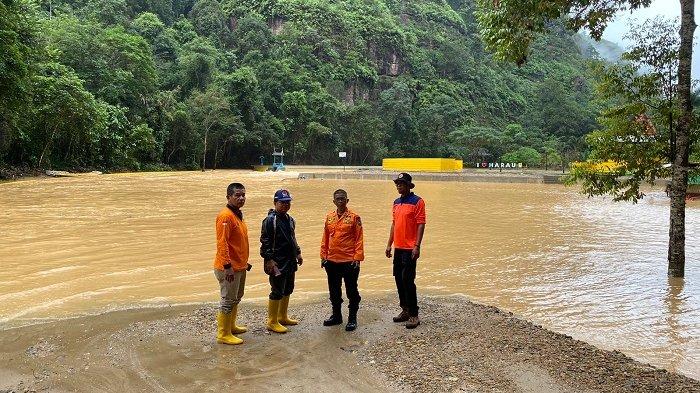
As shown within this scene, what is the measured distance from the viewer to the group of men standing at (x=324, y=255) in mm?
4586

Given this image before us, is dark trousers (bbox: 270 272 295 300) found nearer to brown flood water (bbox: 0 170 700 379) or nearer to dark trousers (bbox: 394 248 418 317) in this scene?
dark trousers (bbox: 394 248 418 317)

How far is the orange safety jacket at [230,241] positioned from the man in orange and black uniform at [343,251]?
886 mm

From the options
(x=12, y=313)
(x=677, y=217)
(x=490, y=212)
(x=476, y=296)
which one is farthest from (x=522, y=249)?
(x=12, y=313)

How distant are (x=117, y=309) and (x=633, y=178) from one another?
7.80 meters

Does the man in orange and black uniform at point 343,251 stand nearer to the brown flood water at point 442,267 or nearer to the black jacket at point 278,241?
the black jacket at point 278,241

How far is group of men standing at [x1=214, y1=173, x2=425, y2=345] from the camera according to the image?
4586mm

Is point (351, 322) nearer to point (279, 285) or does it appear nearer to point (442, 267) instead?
point (279, 285)

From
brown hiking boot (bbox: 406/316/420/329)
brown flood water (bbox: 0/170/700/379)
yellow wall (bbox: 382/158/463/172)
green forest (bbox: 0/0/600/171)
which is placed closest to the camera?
brown hiking boot (bbox: 406/316/420/329)

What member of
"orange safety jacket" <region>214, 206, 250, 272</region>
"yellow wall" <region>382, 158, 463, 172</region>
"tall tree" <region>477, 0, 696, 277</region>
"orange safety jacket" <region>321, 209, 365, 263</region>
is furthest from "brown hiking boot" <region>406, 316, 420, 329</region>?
"yellow wall" <region>382, 158, 463, 172</region>

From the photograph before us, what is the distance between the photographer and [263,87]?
63.9m

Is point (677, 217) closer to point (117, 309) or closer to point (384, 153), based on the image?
point (117, 309)

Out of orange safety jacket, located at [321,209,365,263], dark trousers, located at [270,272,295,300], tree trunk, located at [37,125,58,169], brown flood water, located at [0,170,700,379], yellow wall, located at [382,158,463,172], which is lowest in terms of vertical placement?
brown flood water, located at [0,170,700,379]

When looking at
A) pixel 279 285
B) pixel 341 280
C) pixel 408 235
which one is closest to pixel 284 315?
pixel 279 285

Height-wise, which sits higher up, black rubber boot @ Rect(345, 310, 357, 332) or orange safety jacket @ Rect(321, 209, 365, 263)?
orange safety jacket @ Rect(321, 209, 365, 263)
